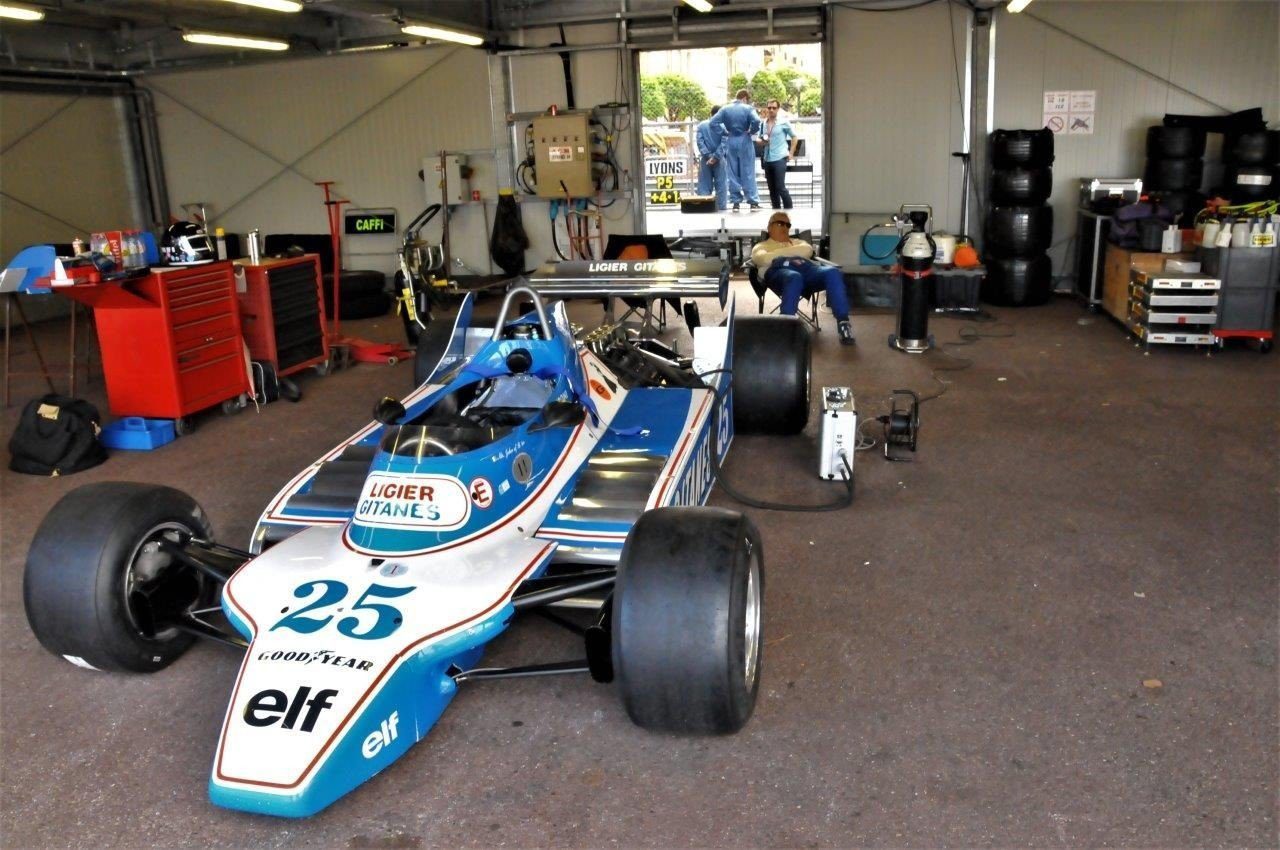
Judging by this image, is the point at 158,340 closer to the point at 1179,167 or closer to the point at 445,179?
the point at 445,179

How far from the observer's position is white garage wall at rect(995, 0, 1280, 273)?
1041 cm

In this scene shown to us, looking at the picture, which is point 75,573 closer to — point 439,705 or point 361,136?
point 439,705

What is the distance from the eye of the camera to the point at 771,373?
5.84 meters

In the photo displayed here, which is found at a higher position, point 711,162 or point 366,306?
point 711,162

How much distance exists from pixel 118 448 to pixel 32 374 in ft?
8.06

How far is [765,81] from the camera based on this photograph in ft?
84.6

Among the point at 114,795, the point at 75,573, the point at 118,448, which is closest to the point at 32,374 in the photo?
the point at 118,448

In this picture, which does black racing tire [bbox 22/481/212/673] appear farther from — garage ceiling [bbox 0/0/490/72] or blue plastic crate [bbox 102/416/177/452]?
garage ceiling [bbox 0/0/490/72]

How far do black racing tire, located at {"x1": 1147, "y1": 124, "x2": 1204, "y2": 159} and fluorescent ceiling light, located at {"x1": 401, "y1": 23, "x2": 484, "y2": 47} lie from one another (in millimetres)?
7153

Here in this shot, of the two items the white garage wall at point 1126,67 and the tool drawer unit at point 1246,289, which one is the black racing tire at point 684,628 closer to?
the tool drawer unit at point 1246,289

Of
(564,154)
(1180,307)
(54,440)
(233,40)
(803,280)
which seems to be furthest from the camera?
(564,154)

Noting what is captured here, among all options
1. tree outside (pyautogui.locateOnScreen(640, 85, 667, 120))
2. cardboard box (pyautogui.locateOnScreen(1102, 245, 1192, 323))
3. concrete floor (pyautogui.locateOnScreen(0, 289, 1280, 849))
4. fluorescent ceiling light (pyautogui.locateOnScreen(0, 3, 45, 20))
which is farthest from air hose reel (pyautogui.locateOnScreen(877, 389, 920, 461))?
tree outside (pyautogui.locateOnScreen(640, 85, 667, 120))

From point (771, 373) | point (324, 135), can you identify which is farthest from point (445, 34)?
point (771, 373)

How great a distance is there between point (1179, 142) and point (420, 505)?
9.35m
